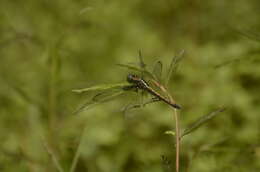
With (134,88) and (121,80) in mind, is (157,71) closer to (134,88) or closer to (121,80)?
(134,88)

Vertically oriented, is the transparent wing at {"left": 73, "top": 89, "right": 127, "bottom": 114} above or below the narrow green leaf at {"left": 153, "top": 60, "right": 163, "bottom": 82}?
below

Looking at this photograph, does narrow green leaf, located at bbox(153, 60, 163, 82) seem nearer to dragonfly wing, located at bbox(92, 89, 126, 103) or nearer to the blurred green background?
dragonfly wing, located at bbox(92, 89, 126, 103)

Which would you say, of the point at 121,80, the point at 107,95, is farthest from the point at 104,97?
the point at 121,80

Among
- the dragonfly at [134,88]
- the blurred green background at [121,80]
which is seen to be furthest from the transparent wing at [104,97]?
the blurred green background at [121,80]

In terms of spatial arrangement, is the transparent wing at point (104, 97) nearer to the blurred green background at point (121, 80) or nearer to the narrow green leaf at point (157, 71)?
the narrow green leaf at point (157, 71)

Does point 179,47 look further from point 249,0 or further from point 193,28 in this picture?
point 249,0

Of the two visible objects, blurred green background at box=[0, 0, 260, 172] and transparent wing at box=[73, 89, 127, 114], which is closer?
transparent wing at box=[73, 89, 127, 114]

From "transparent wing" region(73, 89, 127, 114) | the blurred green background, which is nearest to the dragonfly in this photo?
"transparent wing" region(73, 89, 127, 114)

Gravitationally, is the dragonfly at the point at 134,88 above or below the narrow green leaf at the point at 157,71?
below
